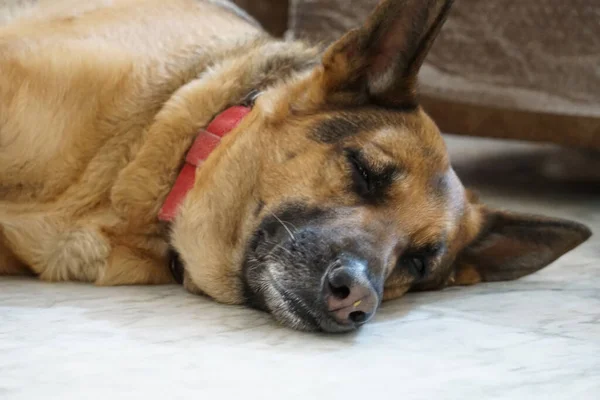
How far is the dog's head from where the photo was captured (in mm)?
2072

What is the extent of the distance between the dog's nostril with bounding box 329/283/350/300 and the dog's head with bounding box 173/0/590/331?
74 millimetres

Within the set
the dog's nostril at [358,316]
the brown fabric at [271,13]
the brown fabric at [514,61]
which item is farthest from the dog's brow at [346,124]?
the brown fabric at [271,13]

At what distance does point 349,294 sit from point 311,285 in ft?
0.40

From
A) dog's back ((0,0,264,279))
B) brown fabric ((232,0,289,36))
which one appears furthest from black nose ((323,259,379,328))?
brown fabric ((232,0,289,36))

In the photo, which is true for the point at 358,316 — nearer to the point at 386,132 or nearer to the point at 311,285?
the point at 311,285

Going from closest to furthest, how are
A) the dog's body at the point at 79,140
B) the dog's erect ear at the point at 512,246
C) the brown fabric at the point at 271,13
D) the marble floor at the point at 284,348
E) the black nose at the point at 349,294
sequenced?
the marble floor at the point at 284,348, the black nose at the point at 349,294, the dog's body at the point at 79,140, the dog's erect ear at the point at 512,246, the brown fabric at the point at 271,13

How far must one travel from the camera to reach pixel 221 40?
2.73 meters

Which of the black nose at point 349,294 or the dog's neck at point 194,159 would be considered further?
the dog's neck at point 194,159

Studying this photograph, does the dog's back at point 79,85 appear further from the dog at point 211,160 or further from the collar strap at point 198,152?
the collar strap at point 198,152

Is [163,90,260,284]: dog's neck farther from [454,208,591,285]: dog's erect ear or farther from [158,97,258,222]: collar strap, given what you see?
[454,208,591,285]: dog's erect ear

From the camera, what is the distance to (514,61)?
385 cm

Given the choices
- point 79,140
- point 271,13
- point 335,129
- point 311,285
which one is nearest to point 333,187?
point 335,129

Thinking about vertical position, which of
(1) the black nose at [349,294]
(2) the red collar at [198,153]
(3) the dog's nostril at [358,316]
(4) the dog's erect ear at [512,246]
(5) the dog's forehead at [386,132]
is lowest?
(4) the dog's erect ear at [512,246]

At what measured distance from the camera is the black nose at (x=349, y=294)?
6.23 feet
